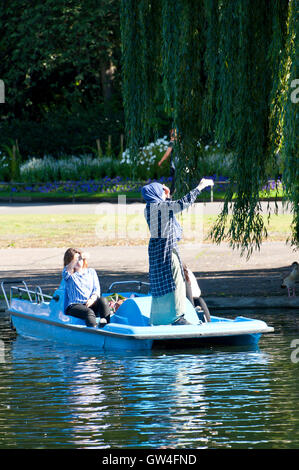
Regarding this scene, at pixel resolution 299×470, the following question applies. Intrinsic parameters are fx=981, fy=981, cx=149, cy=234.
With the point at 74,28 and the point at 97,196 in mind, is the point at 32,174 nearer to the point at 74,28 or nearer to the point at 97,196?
the point at 97,196

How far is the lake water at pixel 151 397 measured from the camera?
7.31m

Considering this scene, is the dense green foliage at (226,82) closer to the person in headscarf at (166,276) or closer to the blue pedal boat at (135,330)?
the person in headscarf at (166,276)

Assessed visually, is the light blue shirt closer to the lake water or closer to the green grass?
the lake water

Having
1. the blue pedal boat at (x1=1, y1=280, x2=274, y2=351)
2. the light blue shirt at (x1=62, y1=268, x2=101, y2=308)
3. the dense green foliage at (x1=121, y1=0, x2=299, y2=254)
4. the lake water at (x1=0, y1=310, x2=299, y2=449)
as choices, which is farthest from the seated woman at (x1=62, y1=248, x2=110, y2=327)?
the dense green foliage at (x1=121, y1=0, x2=299, y2=254)

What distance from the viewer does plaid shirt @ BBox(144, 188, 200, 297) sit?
10.9 metres

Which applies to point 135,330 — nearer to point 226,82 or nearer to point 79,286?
point 79,286

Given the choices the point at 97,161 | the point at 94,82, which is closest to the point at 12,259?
the point at 97,161

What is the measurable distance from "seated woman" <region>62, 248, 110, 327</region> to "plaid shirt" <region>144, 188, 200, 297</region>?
79 centimetres

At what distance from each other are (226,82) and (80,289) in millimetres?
3071

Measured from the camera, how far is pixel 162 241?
438 inches

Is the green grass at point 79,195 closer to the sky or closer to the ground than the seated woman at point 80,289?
closer to the sky

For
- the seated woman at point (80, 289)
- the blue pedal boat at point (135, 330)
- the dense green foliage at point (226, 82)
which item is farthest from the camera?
the seated woman at point (80, 289)

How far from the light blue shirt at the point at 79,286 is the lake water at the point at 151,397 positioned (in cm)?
60

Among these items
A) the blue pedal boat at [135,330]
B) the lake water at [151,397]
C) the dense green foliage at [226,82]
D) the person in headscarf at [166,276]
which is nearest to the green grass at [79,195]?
the dense green foliage at [226,82]
